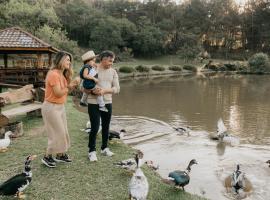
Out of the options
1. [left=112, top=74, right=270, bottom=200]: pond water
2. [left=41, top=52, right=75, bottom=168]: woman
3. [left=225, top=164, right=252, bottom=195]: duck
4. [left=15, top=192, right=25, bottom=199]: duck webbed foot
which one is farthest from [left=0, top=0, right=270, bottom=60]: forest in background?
[left=15, top=192, right=25, bottom=199]: duck webbed foot

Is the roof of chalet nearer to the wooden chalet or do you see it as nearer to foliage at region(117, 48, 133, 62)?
the wooden chalet

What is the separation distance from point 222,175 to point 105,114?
3.78m

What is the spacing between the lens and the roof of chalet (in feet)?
48.4

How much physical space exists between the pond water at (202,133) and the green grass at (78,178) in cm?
162

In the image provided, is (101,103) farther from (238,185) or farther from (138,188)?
(238,185)

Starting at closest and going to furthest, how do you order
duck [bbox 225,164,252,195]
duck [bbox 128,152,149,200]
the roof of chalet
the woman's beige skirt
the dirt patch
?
duck [bbox 128,152,149,200], the woman's beige skirt, duck [bbox 225,164,252,195], the dirt patch, the roof of chalet

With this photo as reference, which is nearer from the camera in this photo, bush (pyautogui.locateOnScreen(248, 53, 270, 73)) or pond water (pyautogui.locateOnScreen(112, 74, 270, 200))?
pond water (pyautogui.locateOnScreen(112, 74, 270, 200))

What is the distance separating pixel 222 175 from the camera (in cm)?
931

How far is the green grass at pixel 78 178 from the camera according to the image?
600 cm

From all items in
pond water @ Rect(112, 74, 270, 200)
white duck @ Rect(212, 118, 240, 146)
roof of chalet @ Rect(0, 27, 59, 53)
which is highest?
roof of chalet @ Rect(0, 27, 59, 53)

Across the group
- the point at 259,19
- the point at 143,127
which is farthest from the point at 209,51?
the point at 143,127

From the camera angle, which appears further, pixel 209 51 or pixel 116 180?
pixel 209 51

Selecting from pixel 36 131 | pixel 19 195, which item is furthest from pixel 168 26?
pixel 19 195

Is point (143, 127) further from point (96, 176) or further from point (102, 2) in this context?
point (102, 2)
